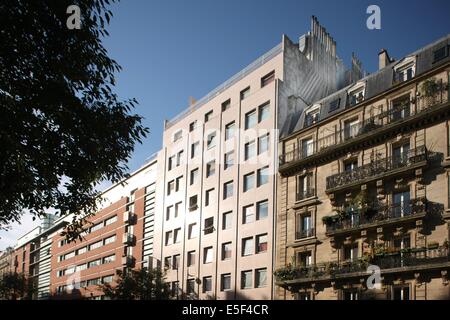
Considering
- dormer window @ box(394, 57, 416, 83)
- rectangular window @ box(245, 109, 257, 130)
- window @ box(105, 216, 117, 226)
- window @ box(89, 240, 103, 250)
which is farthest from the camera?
window @ box(89, 240, 103, 250)

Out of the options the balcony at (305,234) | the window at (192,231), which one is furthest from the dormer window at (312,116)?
the window at (192,231)

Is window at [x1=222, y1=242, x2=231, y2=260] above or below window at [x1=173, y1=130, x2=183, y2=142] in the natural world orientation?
below

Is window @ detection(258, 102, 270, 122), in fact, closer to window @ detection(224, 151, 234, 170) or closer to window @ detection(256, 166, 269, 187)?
window @ detection(224, 151, 234, 170)

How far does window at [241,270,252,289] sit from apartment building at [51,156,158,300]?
14.1 meters

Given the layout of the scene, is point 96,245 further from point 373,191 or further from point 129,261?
point 373,191

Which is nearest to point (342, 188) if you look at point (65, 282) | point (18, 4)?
point (18, 4)

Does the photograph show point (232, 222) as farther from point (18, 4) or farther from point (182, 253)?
point (18, 4)

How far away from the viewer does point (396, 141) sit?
31.6 meters

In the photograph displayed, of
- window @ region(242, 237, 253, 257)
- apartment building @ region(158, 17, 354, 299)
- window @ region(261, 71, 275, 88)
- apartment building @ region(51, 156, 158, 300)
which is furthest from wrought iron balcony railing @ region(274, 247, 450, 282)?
apartment building @ region(51, 156, 158, 300)

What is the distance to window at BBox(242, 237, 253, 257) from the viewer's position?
4028cm

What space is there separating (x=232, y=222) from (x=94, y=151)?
2956 centimetres

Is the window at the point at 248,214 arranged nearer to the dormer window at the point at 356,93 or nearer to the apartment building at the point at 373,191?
the apartment building at the point at 373,191

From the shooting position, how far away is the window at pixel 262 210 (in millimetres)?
39750

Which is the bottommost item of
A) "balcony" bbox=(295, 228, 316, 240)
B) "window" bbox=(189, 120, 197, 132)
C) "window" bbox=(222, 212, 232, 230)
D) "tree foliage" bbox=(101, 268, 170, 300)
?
"tree foliage" bbox=(101, 268, 170, 300)
